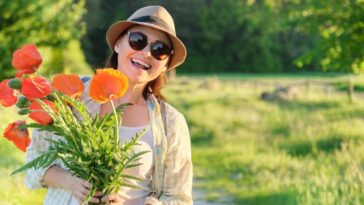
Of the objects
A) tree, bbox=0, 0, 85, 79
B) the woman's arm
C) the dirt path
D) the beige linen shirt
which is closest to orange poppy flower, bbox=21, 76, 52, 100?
the woman's arm

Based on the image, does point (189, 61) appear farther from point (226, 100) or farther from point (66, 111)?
point (66, 111)

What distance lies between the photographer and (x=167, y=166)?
3098 mm

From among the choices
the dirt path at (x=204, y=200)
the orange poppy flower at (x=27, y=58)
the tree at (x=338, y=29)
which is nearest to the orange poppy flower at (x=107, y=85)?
the orange poppy flower at (x=27, y=58)

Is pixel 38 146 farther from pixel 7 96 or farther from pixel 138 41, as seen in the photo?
pixel 138 41

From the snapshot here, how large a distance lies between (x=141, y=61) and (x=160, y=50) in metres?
0.10

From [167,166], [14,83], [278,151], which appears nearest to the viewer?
[14,83]

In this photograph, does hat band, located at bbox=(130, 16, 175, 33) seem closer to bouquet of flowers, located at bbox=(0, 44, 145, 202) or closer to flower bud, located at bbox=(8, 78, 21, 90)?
bouquet of flowers, located at bbox=(0, 44, 145, 202)

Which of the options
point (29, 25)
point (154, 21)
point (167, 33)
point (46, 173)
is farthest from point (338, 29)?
point (46, 173)

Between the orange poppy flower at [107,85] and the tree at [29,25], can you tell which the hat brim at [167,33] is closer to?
the orange poppy flower at [107,85]

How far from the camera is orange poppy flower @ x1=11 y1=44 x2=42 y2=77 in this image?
2609 mm

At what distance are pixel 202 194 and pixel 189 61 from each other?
5321 centimetres

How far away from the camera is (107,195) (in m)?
2.72

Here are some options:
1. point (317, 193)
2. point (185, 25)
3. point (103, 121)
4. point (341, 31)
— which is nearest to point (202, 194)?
point (317, 193)

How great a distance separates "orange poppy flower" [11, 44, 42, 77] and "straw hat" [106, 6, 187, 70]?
0.57 m
